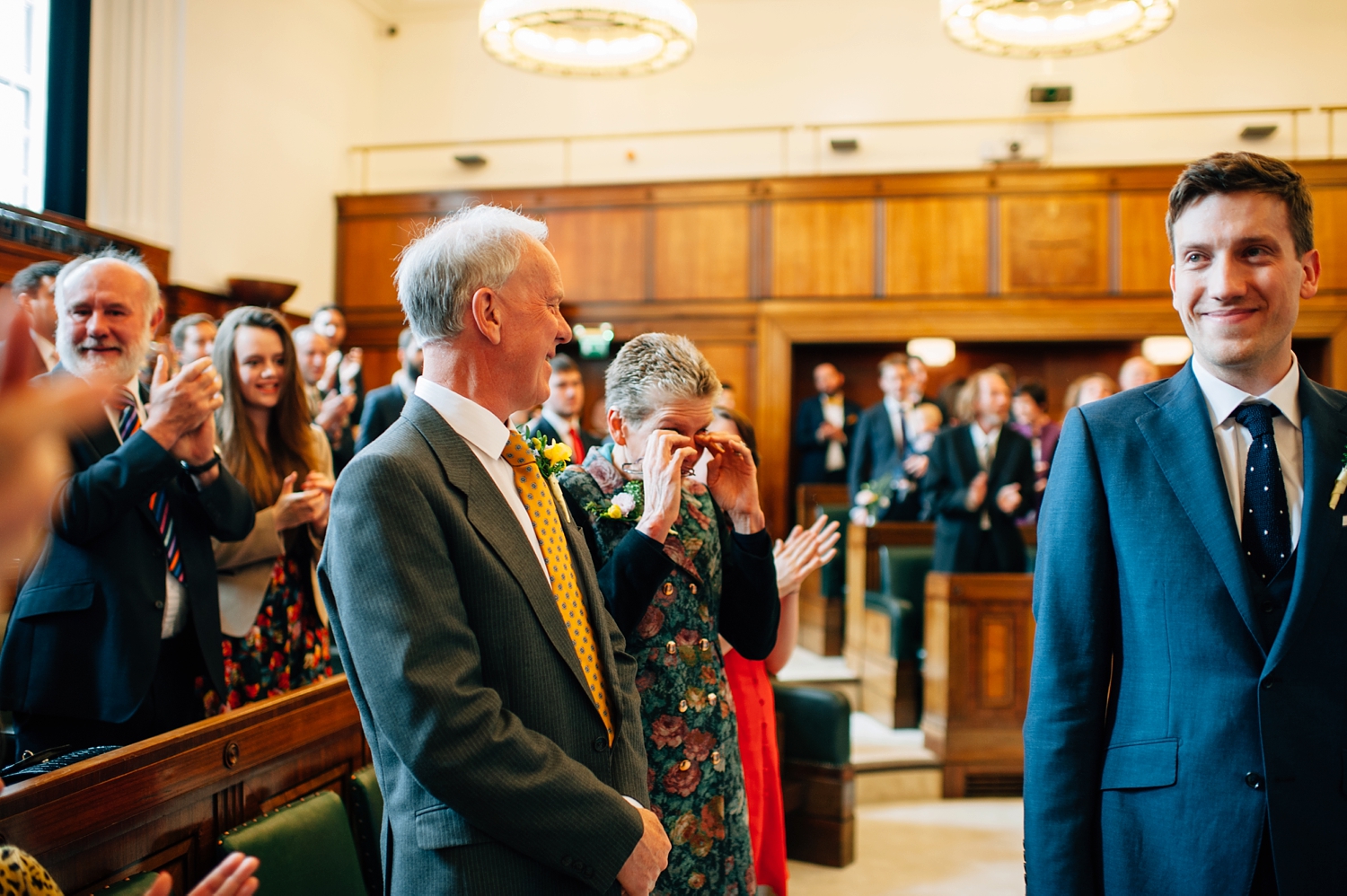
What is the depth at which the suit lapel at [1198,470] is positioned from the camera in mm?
1376

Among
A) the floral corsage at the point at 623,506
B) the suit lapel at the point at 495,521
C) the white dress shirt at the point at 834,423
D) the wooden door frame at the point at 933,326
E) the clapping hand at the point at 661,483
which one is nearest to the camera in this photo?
the suit lapel at the point at 495,521

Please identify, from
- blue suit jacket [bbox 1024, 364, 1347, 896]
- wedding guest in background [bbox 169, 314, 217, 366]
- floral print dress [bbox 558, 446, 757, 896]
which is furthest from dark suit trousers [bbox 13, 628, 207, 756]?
wedding guest in background [bbox 169, 314, 217, 366]

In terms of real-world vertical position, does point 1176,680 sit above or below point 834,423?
below

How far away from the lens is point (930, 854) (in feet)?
13.0

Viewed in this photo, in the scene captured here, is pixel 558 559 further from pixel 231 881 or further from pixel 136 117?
pixel 136 117

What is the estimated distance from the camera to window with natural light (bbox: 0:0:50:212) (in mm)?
6566

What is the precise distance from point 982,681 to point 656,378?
10.8 feet

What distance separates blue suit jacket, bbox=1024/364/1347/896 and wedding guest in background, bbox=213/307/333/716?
75.4 inches

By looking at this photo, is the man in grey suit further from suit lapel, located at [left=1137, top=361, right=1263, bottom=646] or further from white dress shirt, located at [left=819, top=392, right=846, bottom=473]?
white dress shirt, located at [left=819, top=392, right=846, bottom=473]

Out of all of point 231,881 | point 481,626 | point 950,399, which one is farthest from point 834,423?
point 231,881

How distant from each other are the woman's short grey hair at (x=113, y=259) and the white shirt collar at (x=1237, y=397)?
215 centimetres

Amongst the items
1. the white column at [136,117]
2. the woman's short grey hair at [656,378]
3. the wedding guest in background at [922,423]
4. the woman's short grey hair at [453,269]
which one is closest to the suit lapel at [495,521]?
the woman's short grey hair at [453,269]

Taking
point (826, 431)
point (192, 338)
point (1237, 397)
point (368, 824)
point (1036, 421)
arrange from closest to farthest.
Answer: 1. point (1237, 397)
2. point (368, 824)
3. point (192, 338)
4. point (1036, 421)
5. point (826, 431)

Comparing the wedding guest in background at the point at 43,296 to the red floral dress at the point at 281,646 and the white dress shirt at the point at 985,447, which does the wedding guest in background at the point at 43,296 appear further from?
the white dress shirt at the point at 985,447
